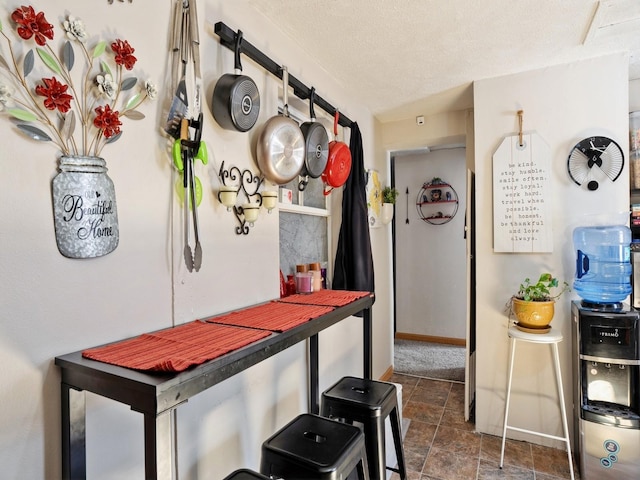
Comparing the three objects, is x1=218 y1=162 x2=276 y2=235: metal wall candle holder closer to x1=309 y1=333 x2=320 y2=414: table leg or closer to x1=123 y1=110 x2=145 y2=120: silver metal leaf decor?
x1=123 y1=110 x2=145 y2=120: silver metal leaf decor

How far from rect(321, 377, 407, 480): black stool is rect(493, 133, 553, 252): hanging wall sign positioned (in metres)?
1.44

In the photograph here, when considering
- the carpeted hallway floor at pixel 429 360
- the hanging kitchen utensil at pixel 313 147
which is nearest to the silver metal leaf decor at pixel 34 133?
the hanging kitchen utensil at pixel 313 147

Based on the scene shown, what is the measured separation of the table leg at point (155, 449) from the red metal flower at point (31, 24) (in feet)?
3.12

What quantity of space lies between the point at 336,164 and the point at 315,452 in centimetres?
160

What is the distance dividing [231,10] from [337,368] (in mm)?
2099

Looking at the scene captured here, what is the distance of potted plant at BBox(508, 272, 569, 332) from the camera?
7.04ft

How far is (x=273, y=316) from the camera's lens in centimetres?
Answer: 139

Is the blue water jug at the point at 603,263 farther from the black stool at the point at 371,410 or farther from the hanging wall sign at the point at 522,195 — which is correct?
the black stool at the point at 371,410

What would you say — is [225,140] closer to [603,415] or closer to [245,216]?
[245,216]

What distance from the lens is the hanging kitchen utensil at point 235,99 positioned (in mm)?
1412

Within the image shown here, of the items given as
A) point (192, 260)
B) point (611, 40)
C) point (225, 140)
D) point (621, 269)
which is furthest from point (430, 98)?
point (192, 260)

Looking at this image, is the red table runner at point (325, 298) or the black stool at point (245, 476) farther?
the red table runner at point (325, 298)

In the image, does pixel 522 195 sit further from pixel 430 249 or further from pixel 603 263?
pixel 430 249

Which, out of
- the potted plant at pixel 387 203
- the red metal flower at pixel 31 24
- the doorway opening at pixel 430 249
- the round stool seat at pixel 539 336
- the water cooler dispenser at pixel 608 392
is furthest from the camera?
the doorway opening at pixel 430 249
